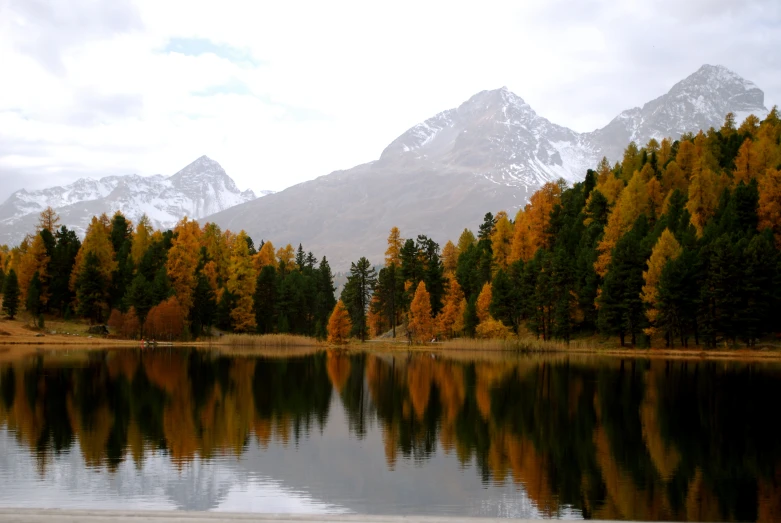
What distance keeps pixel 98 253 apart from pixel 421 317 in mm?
52054

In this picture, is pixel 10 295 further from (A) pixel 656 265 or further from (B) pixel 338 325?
(A) pixel 656 265

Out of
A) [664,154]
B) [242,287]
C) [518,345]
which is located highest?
[664,154]

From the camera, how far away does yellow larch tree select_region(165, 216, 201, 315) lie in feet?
355

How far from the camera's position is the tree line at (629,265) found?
82.7 metres

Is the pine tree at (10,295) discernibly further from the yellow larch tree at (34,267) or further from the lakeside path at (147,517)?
the lakeside path at (147,517)

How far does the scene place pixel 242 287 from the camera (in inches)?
4437

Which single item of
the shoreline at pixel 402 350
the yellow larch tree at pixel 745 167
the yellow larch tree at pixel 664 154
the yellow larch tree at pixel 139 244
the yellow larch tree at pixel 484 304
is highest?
the yellow larch tree at pixel 664 154

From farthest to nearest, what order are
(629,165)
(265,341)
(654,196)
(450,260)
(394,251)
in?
(450,260) → (629,165) → (394,251) → (654,196) → (265,341)

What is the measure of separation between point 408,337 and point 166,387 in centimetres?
7084

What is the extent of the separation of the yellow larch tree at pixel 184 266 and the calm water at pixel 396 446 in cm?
5870

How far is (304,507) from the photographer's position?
60.5 ft

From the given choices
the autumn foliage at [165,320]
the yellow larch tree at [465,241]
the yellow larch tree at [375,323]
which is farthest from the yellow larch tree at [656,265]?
the autumn foliage at [165,320]

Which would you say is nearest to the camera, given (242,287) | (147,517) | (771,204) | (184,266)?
(147,517)

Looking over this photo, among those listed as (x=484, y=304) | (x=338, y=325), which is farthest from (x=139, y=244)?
(x=484, y=304)
